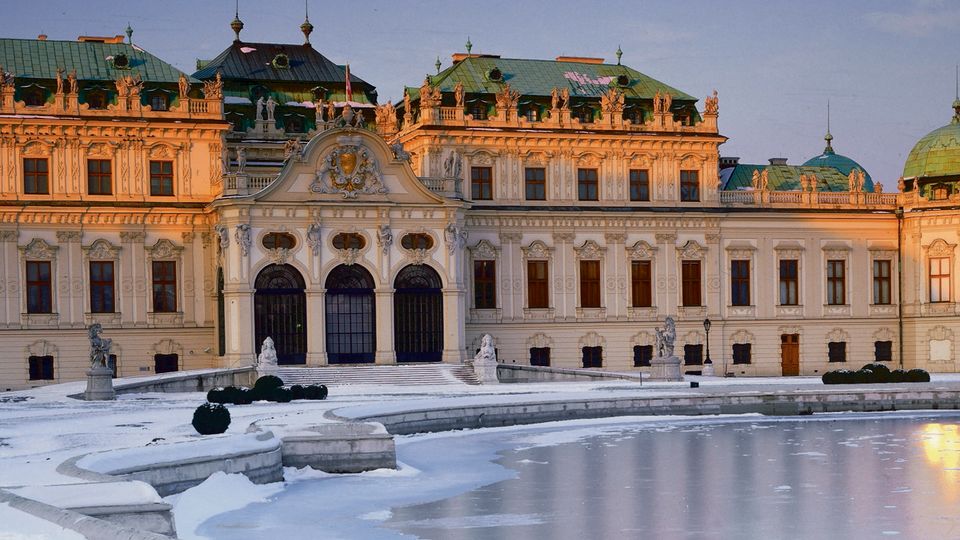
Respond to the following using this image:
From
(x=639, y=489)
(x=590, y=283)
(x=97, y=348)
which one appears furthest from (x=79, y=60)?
(x=639, y=489)

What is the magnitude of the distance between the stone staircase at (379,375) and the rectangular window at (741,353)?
14836 millimetres

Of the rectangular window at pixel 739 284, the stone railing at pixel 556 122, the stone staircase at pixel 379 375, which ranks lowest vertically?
the stone staircase at pixel 379 375

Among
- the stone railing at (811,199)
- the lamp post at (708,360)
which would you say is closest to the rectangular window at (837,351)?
the stone railing at (811,199)

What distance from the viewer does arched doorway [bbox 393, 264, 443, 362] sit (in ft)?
195

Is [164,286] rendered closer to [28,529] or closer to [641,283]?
[641,283]

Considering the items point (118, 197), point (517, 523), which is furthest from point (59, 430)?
point (118, 197)

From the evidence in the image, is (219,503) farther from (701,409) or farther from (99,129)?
(99,129)

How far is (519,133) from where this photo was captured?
64125 mm

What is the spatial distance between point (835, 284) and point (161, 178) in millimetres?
30692

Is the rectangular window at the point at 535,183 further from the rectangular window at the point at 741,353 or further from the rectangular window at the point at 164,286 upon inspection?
the rectangular window at the point at 164,286

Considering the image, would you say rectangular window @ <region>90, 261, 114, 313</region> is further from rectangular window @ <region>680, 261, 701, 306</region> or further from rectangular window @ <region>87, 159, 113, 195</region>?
rectangular window @ <region>680, 261, 701, 306</region>

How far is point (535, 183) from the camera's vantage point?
213 ft

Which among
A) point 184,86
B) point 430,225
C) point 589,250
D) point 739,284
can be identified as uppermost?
point 184,86

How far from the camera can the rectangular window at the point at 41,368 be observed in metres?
58.7
